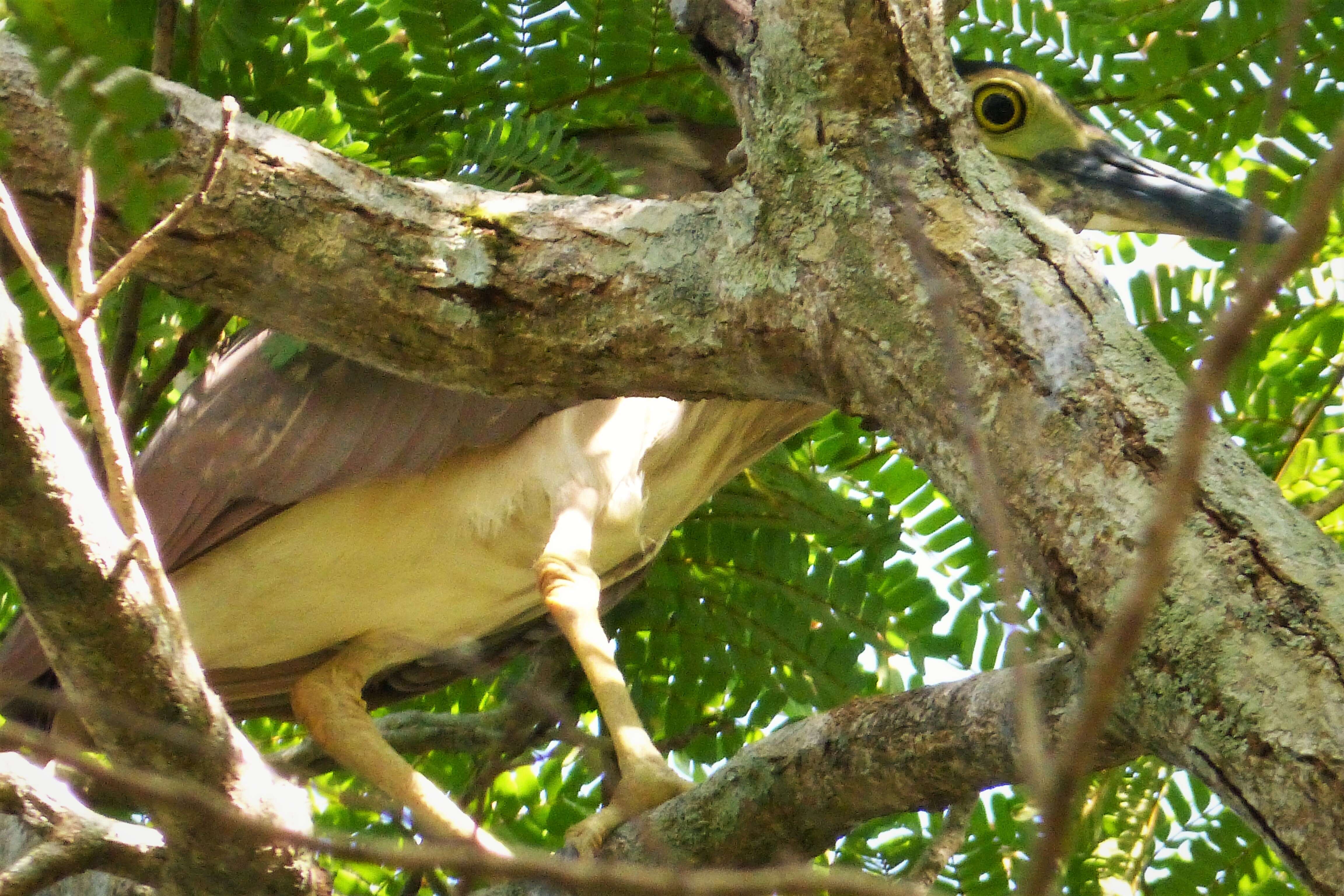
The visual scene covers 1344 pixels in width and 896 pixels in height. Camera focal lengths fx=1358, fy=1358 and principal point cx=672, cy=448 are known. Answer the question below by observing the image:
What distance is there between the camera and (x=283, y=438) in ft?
8.29

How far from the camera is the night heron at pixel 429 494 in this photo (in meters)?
2.51

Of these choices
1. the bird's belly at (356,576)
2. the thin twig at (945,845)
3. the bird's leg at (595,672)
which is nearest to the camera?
the thin twig at (945,845)

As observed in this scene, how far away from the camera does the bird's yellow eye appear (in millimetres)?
2559

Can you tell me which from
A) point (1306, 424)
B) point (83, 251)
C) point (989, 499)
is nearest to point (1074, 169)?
point (1306, 424)

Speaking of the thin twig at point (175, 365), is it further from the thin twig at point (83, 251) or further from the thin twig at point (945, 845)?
the thin twig at point (945, 845)

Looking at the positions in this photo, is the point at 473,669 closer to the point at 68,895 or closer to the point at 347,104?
the point at 68,895

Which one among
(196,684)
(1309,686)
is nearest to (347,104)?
(196,684)

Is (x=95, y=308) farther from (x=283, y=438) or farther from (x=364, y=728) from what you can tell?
(x=364, y=728)

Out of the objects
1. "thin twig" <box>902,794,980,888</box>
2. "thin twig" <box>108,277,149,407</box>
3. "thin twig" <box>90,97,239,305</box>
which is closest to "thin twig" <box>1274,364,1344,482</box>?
"thin twig" <box>902,794,980,888</box>

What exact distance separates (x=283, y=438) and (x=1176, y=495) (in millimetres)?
2214

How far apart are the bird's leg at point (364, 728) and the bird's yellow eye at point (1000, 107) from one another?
1.44m

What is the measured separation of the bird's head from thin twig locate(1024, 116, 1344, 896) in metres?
2.01

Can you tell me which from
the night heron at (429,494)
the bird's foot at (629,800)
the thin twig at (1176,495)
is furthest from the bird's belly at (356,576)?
the thin twig at (1176,495)

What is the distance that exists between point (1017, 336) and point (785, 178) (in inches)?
14.4
